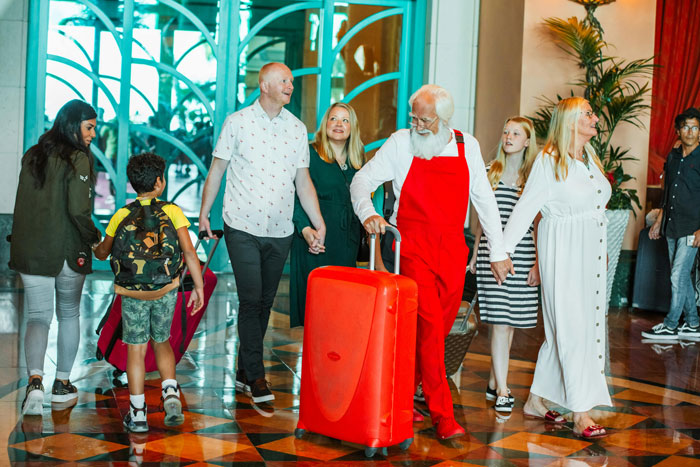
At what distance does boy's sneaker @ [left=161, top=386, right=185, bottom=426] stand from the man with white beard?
1.05m

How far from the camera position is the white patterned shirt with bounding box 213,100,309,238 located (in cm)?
402

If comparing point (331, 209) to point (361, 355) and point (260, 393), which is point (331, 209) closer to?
point (260, 393)

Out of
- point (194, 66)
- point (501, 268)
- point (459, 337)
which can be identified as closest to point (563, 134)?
point (501, 268)

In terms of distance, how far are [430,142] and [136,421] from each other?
1.69m

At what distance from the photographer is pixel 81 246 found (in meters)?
3.81

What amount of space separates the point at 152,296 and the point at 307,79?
5.40 meters

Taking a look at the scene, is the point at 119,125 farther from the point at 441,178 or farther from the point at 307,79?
the point at 441,178

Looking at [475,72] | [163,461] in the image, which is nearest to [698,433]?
[163,461]

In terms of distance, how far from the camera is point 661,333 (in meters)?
6.19

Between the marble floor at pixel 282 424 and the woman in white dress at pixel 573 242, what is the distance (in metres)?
0.26

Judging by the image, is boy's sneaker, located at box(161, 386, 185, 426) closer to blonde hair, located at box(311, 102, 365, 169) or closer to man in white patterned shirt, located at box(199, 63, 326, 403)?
man in white patterned shirt, located at box(199, 63, 326, 403)

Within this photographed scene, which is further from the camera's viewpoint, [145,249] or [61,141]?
[61,141]

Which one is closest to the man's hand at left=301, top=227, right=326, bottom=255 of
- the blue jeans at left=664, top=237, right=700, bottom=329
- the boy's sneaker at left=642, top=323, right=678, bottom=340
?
the boy's sneaker at left=642, top=323, right=678, bottom=340

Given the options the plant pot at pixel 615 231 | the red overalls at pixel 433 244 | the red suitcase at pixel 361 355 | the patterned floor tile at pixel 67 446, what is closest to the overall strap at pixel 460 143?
the red overalls at pixel 433 244
